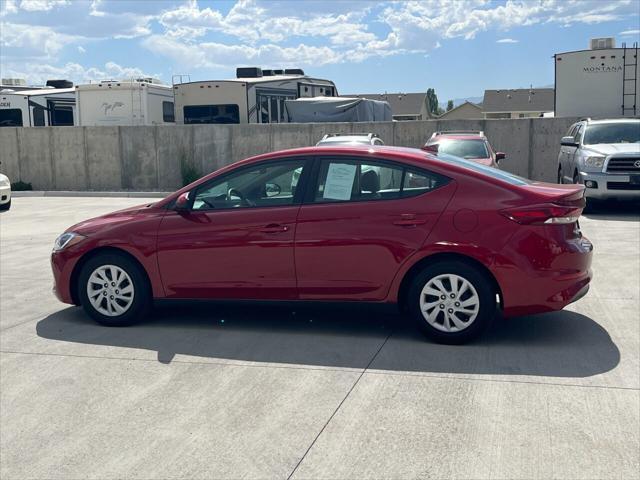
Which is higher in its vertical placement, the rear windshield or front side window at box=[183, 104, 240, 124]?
front side window at box=[183, 104, 240, 124]

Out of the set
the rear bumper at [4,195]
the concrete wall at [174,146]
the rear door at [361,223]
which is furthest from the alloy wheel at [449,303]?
the concrete wall at [174,146]

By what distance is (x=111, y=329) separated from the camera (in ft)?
22.7

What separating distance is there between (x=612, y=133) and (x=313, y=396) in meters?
12.4

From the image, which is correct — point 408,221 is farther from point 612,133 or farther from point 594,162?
point 612,133

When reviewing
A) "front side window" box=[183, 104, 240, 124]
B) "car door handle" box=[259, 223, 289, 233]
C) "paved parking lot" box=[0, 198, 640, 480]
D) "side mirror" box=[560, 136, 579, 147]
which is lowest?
"paved parking lot" box=[0, 198, 640, 480]

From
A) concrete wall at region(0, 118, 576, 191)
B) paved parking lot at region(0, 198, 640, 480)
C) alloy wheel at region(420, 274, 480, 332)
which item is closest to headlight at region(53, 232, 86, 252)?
paved parking lot at region(0, 198, 640, 480)

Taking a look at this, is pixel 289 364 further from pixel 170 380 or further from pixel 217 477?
pixel 217 477

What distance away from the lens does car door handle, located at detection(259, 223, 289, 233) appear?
253 inches

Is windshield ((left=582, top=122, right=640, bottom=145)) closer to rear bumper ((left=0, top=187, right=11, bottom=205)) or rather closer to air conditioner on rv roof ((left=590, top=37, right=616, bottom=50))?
air conditioner on rv roof ((left=590, top=37, right=616, bottom=50))

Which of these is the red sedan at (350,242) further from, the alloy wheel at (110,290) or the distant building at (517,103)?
the distant building at (517,103)

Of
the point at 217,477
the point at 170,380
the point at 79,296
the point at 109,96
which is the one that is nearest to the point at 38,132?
the point at 109,96

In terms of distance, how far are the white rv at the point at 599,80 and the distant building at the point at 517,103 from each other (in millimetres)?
45152

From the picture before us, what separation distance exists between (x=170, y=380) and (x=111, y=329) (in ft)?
5.22

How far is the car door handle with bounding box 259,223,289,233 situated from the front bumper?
9434mm
